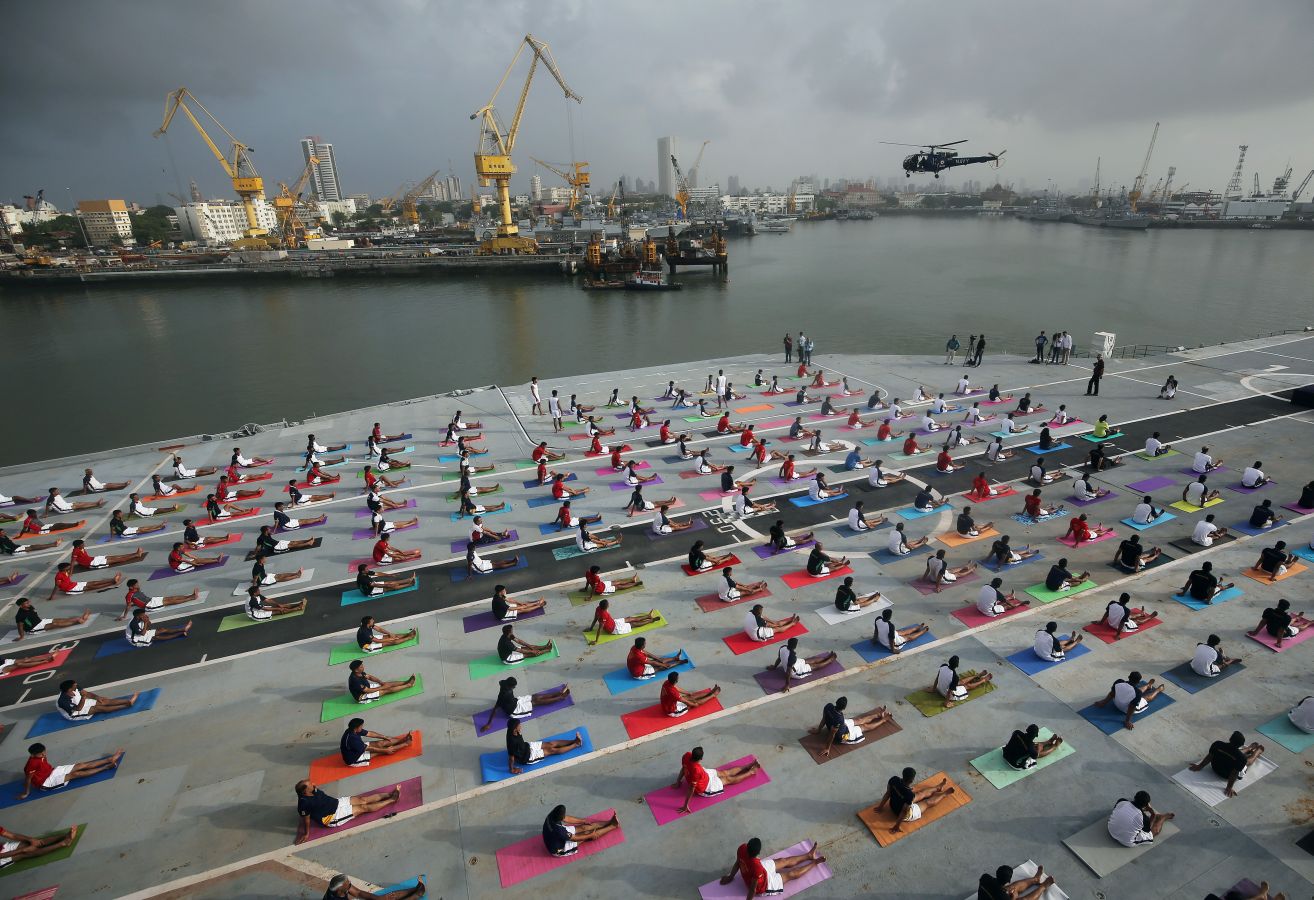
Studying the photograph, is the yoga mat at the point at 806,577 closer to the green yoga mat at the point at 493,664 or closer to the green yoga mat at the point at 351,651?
the green yoga mat at the point at 493,664

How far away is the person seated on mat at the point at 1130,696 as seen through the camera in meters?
12.0

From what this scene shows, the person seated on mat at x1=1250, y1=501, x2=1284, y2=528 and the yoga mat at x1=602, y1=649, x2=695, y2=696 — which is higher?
the person seated on mat at x1=1250, y1=501, x2=1284, y2=528

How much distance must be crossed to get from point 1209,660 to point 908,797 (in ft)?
26.8

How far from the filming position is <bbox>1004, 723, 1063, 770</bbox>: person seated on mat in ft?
36.4

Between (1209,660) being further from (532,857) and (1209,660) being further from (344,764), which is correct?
(344,764)

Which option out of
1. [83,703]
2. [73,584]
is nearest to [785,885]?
[83,703]

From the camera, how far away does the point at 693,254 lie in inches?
4136

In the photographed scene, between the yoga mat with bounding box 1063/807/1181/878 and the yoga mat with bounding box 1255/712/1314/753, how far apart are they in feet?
12.0

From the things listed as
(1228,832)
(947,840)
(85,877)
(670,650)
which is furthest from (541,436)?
(1228,832)

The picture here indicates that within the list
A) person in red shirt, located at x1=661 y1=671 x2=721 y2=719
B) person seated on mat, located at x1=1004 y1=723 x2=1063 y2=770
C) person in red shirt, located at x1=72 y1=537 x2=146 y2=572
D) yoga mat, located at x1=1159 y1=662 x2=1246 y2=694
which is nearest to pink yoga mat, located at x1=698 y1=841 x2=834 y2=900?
person in red shirt, located at x1=661 y1=671 x2=721 y2=719

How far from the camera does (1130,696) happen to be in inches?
475

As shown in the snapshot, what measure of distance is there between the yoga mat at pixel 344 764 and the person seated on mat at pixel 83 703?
17.9 ft

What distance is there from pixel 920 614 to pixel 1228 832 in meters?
6.57

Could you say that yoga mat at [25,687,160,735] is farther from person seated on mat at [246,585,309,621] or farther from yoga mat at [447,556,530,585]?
yoga mat at [447,556,530,585]
